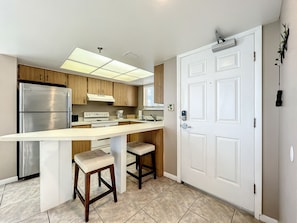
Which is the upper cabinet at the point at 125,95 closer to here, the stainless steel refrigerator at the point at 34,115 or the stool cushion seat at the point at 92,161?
the stainless steel refrigerator at the point at 34,115

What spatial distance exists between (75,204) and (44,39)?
2.18 m

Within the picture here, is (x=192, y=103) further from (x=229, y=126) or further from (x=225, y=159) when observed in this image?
(x=225, y=159)

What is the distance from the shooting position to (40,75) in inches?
117

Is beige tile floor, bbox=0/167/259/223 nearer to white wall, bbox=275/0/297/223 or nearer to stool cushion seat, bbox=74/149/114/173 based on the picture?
stool cushion seat, bbox=74/149/114/173

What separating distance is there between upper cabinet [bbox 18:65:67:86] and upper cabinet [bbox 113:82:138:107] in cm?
156

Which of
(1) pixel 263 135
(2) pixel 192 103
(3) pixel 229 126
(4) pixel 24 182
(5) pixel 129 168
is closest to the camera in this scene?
(1) pixel 263 135

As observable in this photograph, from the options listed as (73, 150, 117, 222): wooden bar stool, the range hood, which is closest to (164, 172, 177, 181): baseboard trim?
(73, 150, 117, 222): wooden bar stool

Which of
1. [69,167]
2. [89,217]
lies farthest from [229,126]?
[69,167]

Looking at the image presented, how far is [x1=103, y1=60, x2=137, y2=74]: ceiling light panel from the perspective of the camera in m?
2.90

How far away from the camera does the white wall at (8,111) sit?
2.32 meters

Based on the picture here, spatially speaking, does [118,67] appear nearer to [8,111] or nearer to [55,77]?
[55,77]

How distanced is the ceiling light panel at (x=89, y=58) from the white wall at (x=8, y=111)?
39.0 inches

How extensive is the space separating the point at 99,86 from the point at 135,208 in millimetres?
3372

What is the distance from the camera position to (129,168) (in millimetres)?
2928
